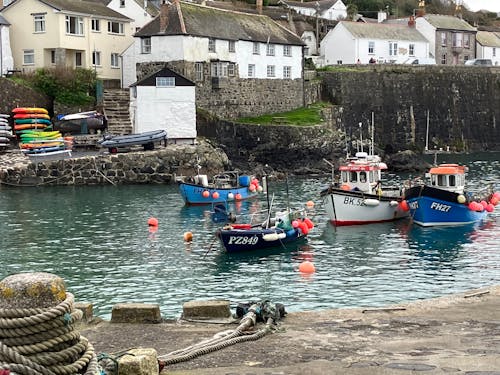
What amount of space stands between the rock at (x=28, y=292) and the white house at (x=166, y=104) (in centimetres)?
4536

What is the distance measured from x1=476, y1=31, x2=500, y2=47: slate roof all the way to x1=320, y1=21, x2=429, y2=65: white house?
33.8 ft

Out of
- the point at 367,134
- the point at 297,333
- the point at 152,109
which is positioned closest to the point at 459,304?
the point at 297,333

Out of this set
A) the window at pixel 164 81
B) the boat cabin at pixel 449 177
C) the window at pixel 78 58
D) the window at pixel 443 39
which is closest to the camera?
the boat cabin at pixel 449 177

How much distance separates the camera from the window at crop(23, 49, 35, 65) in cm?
5825

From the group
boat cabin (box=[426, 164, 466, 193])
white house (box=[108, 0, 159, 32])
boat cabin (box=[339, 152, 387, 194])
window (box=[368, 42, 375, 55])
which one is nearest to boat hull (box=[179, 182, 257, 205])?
boat cabin (box=[339, 152, 387, 194])

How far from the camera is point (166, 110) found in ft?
172

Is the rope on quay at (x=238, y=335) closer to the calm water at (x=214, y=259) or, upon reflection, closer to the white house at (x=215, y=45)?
the calm water at (x=214, y=259)

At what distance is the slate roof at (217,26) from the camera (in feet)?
184

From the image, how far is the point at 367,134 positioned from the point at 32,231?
130ft

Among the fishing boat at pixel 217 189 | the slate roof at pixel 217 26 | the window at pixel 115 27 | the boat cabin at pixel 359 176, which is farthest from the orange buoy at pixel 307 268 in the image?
the window at pixel 115 27

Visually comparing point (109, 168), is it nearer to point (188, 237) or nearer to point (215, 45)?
point (215, 45)

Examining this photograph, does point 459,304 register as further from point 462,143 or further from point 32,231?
point 462,143

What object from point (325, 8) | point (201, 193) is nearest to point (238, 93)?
point (201, 193)

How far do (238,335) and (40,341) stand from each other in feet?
14.0
